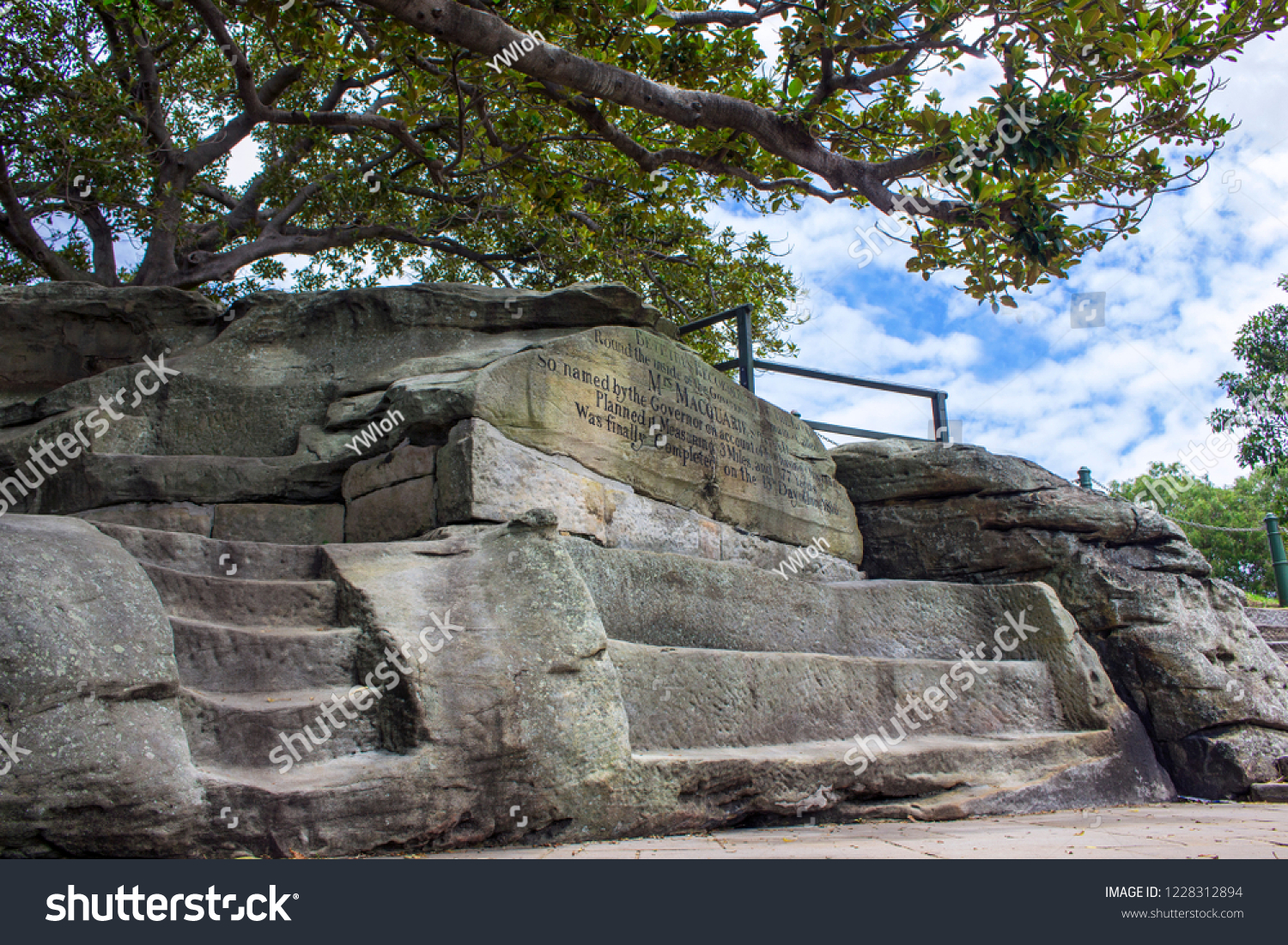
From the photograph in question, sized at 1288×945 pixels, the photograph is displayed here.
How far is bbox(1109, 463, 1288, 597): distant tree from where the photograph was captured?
91.5 ft

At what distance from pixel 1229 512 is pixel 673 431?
102ft

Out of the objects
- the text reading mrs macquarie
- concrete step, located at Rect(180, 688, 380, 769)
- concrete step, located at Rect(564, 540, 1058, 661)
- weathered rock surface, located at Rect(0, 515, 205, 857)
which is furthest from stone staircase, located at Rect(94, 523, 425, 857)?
→ the text reading mrs macquarie

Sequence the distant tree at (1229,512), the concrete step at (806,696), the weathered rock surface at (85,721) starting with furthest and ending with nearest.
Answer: the distant tree at (1229,512)
the concrete step at (806,696)
the weathered rock surface at (85,721)

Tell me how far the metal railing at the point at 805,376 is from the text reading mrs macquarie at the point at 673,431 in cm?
49

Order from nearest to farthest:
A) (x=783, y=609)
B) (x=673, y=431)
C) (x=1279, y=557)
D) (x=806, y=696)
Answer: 1. (x=806, y=696)
2. (x=783, y=609)
3. (x=673, y=431)
4. (x=1279, y=557)

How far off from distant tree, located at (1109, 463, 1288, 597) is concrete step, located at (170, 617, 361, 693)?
1001 inches

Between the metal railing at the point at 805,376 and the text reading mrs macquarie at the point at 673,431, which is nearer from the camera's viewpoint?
the text reading mrs macquarie at the point at 673,431

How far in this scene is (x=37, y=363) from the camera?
6.33 m

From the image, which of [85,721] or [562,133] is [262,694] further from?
[562,133]

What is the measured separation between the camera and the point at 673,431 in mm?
6117

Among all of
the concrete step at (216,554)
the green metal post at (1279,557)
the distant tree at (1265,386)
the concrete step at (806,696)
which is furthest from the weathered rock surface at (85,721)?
the distant tree at (1265,386)

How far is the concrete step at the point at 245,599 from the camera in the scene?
3566 millimetres

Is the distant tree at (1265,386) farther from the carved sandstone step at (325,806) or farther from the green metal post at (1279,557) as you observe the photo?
the carved sandstone step at (325,806)

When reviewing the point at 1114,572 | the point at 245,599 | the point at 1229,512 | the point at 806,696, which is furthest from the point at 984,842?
the point at 1229,512
